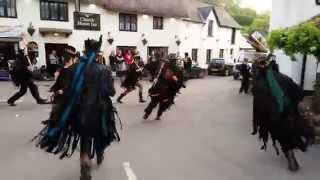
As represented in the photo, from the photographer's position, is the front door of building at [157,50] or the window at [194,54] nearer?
the front door of building at [157,50]

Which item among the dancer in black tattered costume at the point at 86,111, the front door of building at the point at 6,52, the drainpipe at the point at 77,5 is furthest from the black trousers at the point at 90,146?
the drainpipe at the point at 77,5

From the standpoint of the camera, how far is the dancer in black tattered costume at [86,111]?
193 inches

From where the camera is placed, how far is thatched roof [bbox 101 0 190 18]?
24.4m

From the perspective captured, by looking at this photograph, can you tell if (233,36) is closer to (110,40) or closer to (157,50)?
(157,50)

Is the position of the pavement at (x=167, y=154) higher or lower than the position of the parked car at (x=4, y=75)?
lower

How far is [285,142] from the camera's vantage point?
5766 millimetres

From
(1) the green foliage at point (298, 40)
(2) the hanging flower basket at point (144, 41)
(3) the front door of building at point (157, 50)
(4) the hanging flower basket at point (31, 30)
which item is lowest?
(3) the front door of building at point (157, 50)

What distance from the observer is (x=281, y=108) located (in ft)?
18.7

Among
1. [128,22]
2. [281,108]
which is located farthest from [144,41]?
[281,108]

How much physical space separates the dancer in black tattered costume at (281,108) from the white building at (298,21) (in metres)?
7.87

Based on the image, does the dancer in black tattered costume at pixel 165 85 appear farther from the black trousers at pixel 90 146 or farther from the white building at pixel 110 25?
the white building at pixel 110 25

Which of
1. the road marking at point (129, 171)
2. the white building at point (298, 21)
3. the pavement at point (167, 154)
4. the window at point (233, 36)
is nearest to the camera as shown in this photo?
the road marking at point (129, 171)

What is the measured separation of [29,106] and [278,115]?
8.21 metres

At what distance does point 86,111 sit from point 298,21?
11.1m
